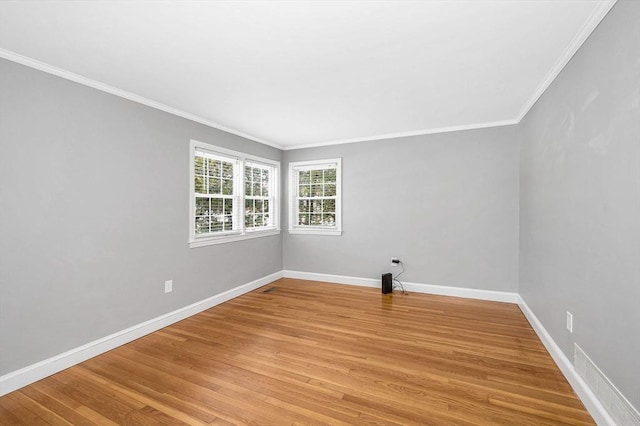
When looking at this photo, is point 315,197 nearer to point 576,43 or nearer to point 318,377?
point 318,377

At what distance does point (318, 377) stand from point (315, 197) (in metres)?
3.42

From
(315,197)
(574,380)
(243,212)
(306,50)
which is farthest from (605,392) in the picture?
(315,197)

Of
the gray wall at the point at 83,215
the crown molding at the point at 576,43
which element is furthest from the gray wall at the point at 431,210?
the gray wall at the point at 83,215

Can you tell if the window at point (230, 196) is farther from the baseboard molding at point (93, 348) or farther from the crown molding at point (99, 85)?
the baseboard molding at point (93, 348)

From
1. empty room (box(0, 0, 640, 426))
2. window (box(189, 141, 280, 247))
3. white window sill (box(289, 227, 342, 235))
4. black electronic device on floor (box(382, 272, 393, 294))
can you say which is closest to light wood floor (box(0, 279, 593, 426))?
empty room (box(0, 0, 640, 426))

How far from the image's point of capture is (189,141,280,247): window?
12.3 feet

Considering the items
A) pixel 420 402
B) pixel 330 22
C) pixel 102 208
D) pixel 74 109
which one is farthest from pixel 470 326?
pixel 74 109

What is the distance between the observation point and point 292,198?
5438 mm

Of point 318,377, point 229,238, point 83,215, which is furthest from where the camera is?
point 229,238

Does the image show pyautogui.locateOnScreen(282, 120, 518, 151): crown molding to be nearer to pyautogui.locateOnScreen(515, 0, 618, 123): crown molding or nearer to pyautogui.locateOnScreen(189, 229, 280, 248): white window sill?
pyautogui.locateOnScreen(515, 0, 618, 123): crown molding

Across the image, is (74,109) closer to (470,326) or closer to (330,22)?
(330,22)

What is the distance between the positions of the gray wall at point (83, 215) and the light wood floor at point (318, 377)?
1.30ft

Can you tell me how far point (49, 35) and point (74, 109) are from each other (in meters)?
0.72

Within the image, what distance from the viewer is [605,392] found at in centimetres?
167
